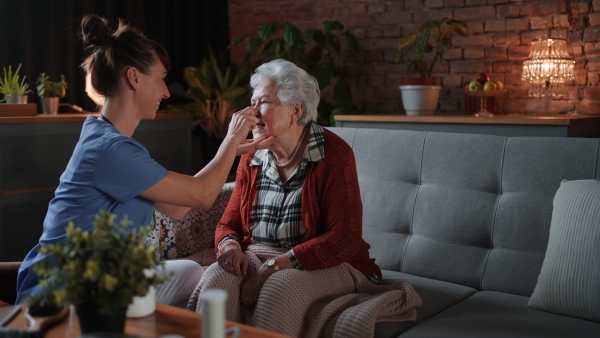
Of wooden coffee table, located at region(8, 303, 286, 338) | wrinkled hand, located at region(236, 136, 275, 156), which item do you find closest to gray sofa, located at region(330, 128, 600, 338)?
wrinkled hand, located at region(236, 136, 275, 156)

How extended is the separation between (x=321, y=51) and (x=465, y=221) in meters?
2.66

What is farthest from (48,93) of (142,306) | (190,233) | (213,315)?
(213,315)

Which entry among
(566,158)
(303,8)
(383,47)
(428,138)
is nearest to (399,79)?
(383,47)

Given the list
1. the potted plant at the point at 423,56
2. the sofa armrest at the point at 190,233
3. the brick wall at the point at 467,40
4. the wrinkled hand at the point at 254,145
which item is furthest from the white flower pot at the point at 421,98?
the wrinkled hand at the point at 254,145

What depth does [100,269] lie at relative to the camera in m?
1.08

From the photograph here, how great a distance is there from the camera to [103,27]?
5.96 ft

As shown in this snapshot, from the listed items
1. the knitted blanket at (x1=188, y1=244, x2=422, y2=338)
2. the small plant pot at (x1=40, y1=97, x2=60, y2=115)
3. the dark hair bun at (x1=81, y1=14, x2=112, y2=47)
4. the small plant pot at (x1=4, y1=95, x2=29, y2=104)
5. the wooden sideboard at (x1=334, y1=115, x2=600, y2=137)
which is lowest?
the knitted blanket at (x1=188, y1=244, x2=422, y2=338)

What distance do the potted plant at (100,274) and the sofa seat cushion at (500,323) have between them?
0.95m

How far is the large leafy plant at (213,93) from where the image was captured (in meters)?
Result: 4.72

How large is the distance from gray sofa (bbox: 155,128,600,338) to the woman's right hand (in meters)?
0.46

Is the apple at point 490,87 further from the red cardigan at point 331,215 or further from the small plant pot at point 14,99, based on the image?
the small plant pot at point 14,99

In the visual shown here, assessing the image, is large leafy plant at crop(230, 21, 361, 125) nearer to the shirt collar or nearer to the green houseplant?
the green houseplant

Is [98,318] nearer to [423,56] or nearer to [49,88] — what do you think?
[49,88]

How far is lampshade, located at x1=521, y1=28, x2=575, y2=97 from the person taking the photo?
144 inches
